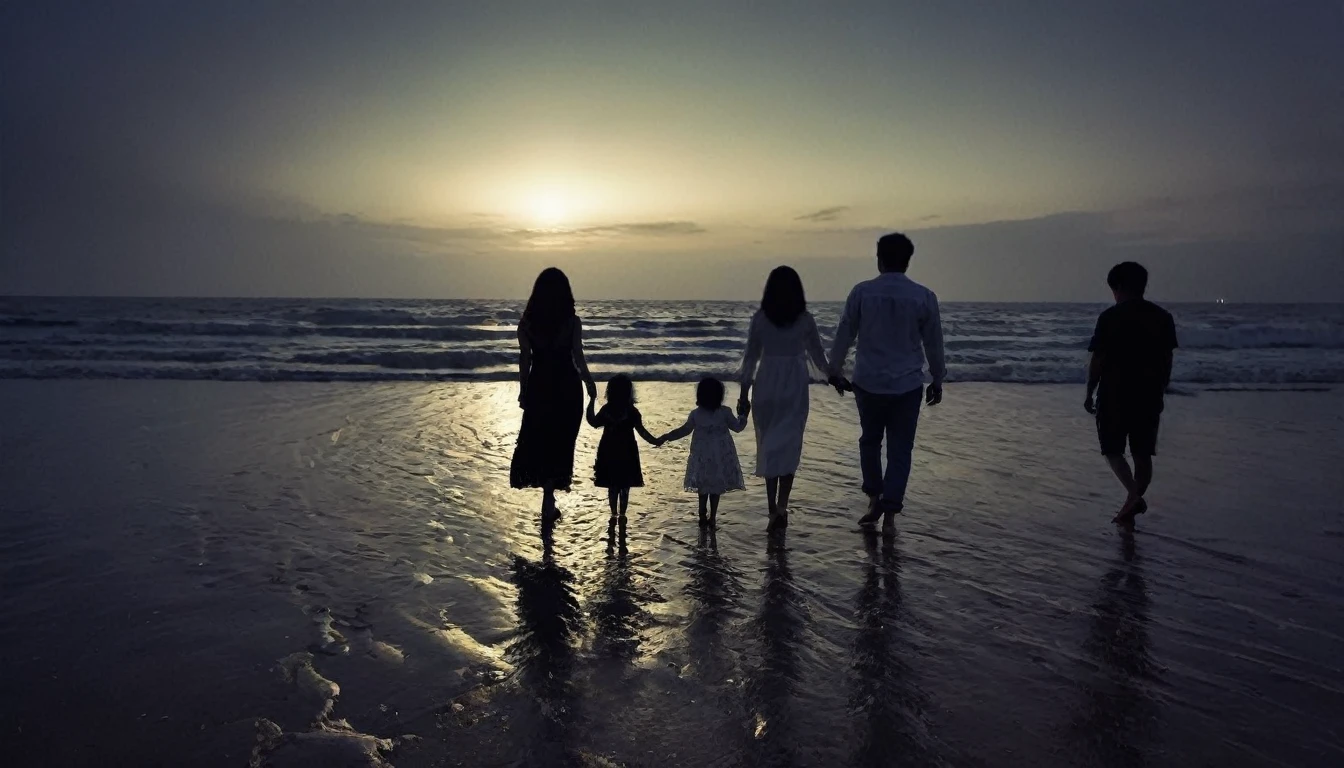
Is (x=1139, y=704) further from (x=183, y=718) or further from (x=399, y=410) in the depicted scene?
(x=399, y=410)

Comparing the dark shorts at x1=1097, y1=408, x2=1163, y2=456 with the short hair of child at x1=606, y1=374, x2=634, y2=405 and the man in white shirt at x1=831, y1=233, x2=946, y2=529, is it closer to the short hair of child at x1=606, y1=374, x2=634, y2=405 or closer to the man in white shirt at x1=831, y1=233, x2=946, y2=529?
the man in white shirt at x1=831, y1=233, x2=946, y2=529

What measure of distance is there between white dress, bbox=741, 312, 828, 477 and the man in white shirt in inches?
8.9

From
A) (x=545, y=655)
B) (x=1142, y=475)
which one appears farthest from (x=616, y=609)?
(x=1142, y=475)

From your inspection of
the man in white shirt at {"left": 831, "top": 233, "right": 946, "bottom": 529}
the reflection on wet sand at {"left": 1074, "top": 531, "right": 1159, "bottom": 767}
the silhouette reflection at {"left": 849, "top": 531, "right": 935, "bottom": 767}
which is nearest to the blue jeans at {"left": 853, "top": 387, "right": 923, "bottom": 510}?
the man in white shirt at {"left": 831, "top": 233, "right": 946, "bottom": 529}

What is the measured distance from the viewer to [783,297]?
538cm

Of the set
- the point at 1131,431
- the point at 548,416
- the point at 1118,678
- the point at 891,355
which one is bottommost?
the point at 1118,678

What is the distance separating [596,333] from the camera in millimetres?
32219

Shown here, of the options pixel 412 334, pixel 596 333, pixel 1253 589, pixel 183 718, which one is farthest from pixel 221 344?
pixel 1253 589

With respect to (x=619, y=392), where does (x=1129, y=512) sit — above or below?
below

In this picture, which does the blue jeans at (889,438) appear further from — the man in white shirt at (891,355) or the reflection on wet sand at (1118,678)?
the reflection on wet sand at (1118,678)

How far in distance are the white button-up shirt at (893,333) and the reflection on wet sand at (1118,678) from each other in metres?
1.83

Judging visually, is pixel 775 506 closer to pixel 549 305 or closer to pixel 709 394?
pixel 709 394

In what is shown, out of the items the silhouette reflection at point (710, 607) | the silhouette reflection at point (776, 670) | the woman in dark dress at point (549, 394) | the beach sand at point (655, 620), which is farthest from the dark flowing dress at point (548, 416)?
the silhouette reflection at point (776, 670)

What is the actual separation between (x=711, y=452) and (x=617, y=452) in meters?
0.66
